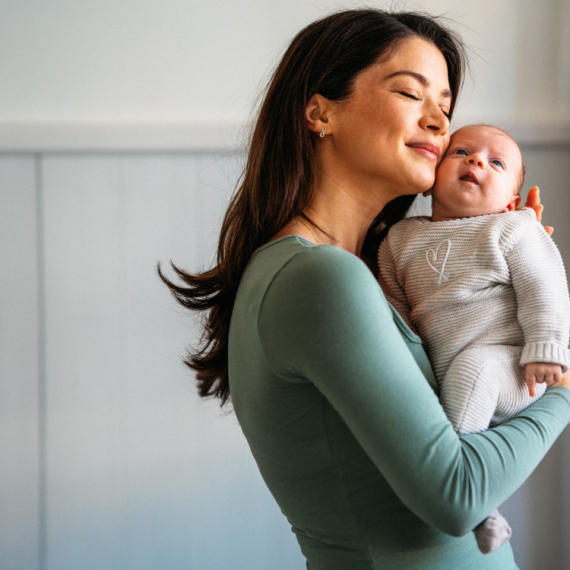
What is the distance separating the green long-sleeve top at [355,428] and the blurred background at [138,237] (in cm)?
87

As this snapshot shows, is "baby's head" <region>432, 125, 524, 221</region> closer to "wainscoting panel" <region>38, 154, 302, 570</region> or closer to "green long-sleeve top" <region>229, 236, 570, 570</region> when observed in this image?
"green long-sleeve top" <region>229, 236, 570, 570</region>

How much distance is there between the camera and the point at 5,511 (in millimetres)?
1714

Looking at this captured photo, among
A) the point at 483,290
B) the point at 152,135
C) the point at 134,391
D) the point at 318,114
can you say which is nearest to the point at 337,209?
the point at 318,114

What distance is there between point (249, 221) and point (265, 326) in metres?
0.29

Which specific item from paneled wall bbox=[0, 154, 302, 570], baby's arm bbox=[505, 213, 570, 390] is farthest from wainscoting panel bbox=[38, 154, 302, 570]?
baby's arm bbox=[505, 213, 570, 390]

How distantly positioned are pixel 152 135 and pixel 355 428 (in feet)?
3.99

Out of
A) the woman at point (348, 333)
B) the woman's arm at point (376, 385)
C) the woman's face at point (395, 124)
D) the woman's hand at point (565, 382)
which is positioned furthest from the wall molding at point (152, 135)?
the woman's arm at point (376, 385)

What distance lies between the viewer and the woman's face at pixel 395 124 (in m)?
0.95

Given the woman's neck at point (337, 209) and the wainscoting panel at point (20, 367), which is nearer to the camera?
the woman's neck at point (337, 209)

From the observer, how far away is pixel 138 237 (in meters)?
1.69

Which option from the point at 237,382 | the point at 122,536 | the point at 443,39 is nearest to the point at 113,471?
the point at 122,536

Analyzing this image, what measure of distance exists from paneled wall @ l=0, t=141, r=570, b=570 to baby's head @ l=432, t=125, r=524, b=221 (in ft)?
2.37

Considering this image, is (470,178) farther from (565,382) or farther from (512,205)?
(565,382)

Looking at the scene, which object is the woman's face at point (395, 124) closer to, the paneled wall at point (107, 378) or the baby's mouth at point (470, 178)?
the baby's mouth at point (470, 178)
